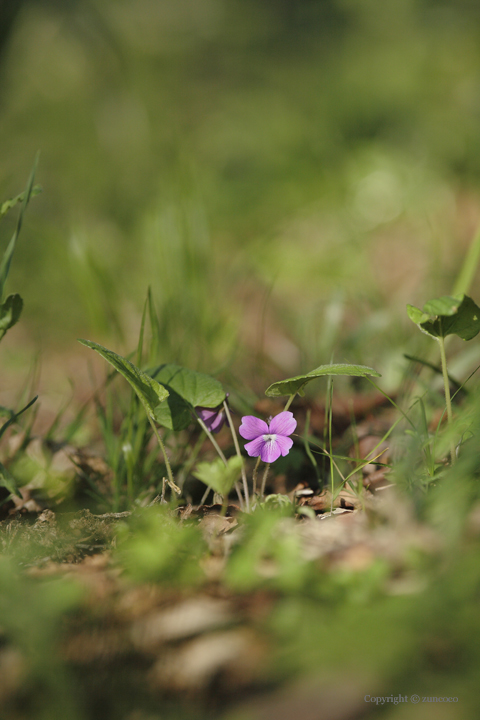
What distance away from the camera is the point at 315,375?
40.6 inches

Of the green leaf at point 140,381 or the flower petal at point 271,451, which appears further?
the flower petal at point 271,451

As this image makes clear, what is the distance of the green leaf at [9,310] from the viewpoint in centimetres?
→ 117

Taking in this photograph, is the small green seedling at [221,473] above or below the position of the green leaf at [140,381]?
below

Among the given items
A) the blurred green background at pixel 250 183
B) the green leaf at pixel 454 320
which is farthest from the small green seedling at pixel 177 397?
the blurred green background at pixel 250 183

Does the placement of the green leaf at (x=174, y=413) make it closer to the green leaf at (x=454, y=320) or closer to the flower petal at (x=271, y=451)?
the flower petal at (x=271, y=451)

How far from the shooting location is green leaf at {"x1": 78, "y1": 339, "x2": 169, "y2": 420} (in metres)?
1.00

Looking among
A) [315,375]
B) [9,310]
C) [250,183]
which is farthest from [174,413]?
[250,183]

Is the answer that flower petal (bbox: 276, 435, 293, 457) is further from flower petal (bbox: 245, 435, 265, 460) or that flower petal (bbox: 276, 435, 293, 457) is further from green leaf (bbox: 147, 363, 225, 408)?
green leaf (bbox: 147, 363, 225, 408)

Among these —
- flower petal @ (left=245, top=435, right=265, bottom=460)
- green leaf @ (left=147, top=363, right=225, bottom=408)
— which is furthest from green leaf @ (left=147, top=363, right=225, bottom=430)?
flower petal @ (left=245, top=435, right=265, bottom=460)

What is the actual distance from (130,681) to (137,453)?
2.44ft

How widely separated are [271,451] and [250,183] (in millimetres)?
3988

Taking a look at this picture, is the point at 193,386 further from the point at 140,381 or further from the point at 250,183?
the point at 250,183

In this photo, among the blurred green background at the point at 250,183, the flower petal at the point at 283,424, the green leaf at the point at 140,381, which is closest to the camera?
the green leaf at the point at 140,381

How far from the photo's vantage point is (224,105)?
6.23 meters
